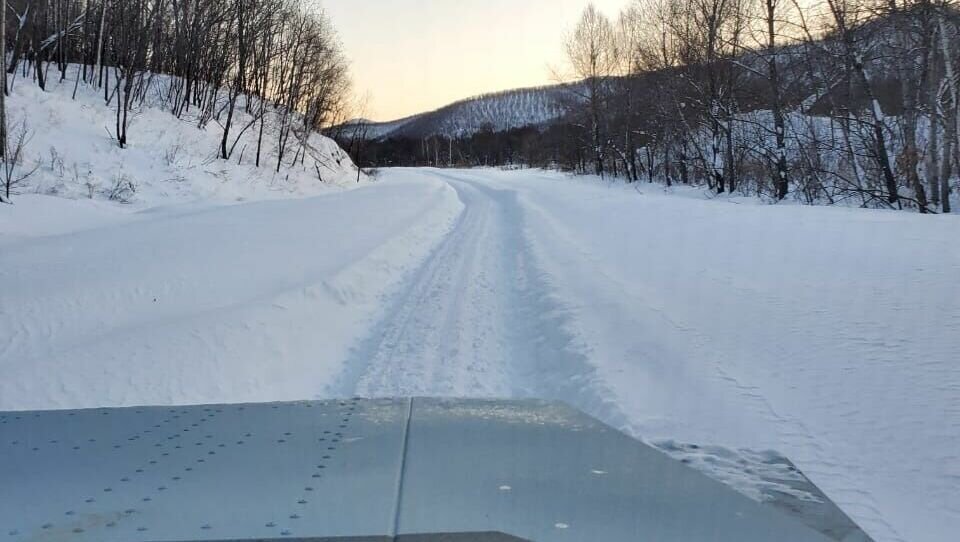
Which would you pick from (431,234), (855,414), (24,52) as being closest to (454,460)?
(855,414)

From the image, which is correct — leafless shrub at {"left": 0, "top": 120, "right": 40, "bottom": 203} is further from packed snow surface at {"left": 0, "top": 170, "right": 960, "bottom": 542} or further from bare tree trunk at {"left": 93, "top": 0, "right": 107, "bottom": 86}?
bare tree trunk at {"left": 93, "top": 0, "right": 107, "bottom": 86}

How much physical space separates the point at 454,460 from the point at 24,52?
35.9m

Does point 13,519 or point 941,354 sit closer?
point 13,519

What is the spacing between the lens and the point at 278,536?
1.95 m

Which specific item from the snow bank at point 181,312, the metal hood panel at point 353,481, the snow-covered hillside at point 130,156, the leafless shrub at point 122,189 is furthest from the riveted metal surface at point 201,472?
the leafless shrub at point 122,189

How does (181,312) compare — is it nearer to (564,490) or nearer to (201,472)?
(201,472)

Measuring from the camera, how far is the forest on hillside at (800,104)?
16344 mm

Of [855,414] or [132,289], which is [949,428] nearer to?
[855,414]

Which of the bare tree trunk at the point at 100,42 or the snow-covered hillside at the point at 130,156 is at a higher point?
the bare tree trunk at the point at 100,42

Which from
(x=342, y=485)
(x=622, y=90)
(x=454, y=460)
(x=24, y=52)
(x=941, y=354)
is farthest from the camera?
(x=622, y=90)

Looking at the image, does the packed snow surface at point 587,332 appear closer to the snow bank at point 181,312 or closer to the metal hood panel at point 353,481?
the snow bank at point 181,312

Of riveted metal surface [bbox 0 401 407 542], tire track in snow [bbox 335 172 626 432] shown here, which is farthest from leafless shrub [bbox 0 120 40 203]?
riveted metal surface [bbox 0 401 407 542]

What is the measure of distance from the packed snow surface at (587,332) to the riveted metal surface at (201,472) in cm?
161

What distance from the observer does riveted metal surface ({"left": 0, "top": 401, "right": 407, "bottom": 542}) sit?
2.04m
